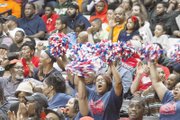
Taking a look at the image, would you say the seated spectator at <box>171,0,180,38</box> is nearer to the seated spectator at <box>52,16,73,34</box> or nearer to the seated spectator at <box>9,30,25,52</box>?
the seated spectator at <box>52,16,73,34</box>

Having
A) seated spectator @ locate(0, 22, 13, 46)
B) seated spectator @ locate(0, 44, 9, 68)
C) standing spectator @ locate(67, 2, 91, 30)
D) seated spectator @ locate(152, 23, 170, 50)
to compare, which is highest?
standing spectator @ locate(67, 2, 91, 30)

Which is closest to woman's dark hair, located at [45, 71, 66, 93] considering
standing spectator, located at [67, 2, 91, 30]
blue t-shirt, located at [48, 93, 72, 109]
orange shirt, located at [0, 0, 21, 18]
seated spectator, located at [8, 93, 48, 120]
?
blue t-shirt, located at [48, 93, 72, 109]

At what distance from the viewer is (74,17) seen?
15.7 metres

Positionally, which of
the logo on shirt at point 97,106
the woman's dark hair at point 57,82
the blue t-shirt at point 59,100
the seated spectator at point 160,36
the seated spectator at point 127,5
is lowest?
the blue t-shirt at point 59,100

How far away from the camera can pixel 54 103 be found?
11406 millimetres

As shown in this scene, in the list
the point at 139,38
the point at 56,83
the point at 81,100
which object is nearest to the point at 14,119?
the point at 81,100

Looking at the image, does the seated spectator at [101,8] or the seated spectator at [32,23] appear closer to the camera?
the seated spectator at [101,8]

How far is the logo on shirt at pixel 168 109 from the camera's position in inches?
391

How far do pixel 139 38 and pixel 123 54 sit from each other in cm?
277

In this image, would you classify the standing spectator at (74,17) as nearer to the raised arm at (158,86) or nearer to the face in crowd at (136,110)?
the face in crowd at (136,110)

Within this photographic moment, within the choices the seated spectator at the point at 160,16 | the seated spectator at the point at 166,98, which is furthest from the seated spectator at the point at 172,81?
the seated spectator at the point at 160,16

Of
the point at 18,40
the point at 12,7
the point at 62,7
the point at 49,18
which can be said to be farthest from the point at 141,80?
the point at 12,7

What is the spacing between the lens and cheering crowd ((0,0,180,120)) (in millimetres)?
10211

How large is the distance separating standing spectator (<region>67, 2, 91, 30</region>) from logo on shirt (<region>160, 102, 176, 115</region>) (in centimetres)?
556
